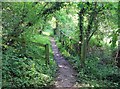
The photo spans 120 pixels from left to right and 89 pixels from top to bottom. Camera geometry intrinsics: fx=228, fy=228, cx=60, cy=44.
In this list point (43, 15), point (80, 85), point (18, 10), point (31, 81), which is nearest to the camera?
point (31, 81)

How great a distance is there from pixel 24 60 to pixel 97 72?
2.85m

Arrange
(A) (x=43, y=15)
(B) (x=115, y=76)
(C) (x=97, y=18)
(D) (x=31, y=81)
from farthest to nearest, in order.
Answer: (C) (x=97, y=18) < (A) (x=43, y=15) < (B) (x=115, y=76) < (D) (x=31, y=81)

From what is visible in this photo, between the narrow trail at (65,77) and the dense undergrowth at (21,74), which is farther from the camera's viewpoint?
the narrow trail at (65,77)

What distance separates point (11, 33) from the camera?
25.9 ft

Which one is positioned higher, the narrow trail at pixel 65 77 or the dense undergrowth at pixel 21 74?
the dense undergrowth at pixel 21 74

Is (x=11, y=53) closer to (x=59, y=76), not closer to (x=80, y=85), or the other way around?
(x=59, y=76)

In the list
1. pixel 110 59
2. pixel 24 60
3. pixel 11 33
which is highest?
pixel 11 33

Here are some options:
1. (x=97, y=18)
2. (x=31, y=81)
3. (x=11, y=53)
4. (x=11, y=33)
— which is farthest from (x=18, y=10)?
(x=97, y=18)

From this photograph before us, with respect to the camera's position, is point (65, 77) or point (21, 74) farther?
point (65, 77)

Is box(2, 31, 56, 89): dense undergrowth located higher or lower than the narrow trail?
higher

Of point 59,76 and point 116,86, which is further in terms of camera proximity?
point 59,76

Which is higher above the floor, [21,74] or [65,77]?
[21,74]

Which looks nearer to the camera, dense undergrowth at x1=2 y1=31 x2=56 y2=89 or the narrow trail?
dense undergrowth at x1=2 y1=31 x2=56 y2=89

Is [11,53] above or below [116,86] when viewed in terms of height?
above
